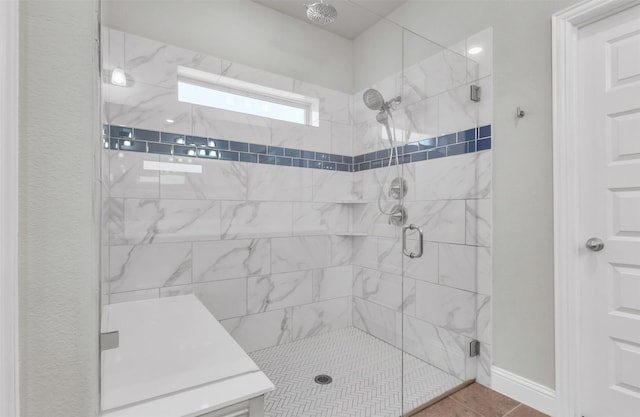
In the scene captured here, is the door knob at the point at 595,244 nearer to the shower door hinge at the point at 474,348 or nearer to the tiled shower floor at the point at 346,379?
the shower door hinge at the point at 474,348

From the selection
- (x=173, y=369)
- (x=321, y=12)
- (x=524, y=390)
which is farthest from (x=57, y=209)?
(x=524, y=390)

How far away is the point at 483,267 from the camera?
2000 mm

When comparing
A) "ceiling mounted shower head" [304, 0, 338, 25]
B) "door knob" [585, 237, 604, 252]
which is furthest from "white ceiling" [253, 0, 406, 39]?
"door knob" [585, 237, 604, 252]

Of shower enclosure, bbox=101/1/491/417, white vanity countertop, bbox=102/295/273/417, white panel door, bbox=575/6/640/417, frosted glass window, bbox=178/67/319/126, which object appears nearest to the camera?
white vanity countertop, bbox=102/295/273/417

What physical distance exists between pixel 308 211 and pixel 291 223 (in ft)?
0.58

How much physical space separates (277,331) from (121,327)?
46.8 inches

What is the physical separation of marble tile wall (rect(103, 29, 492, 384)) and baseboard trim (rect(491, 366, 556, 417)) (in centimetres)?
7

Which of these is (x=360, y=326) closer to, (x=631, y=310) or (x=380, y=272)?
(x=380, y=272)

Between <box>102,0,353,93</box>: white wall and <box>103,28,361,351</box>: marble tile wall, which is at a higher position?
<box>102,0,353,93</box>: white wall

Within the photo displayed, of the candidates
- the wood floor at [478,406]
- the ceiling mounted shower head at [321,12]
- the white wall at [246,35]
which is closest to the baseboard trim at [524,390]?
the wood floor at [478,406]

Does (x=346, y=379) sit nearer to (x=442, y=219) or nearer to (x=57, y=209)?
(x=442, y=219)

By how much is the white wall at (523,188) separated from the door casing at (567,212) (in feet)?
0.17

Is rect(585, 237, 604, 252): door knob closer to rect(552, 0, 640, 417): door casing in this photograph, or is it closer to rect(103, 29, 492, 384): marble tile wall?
rect(552, 0, 640, 417): door casing

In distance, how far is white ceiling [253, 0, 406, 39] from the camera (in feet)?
8.00
